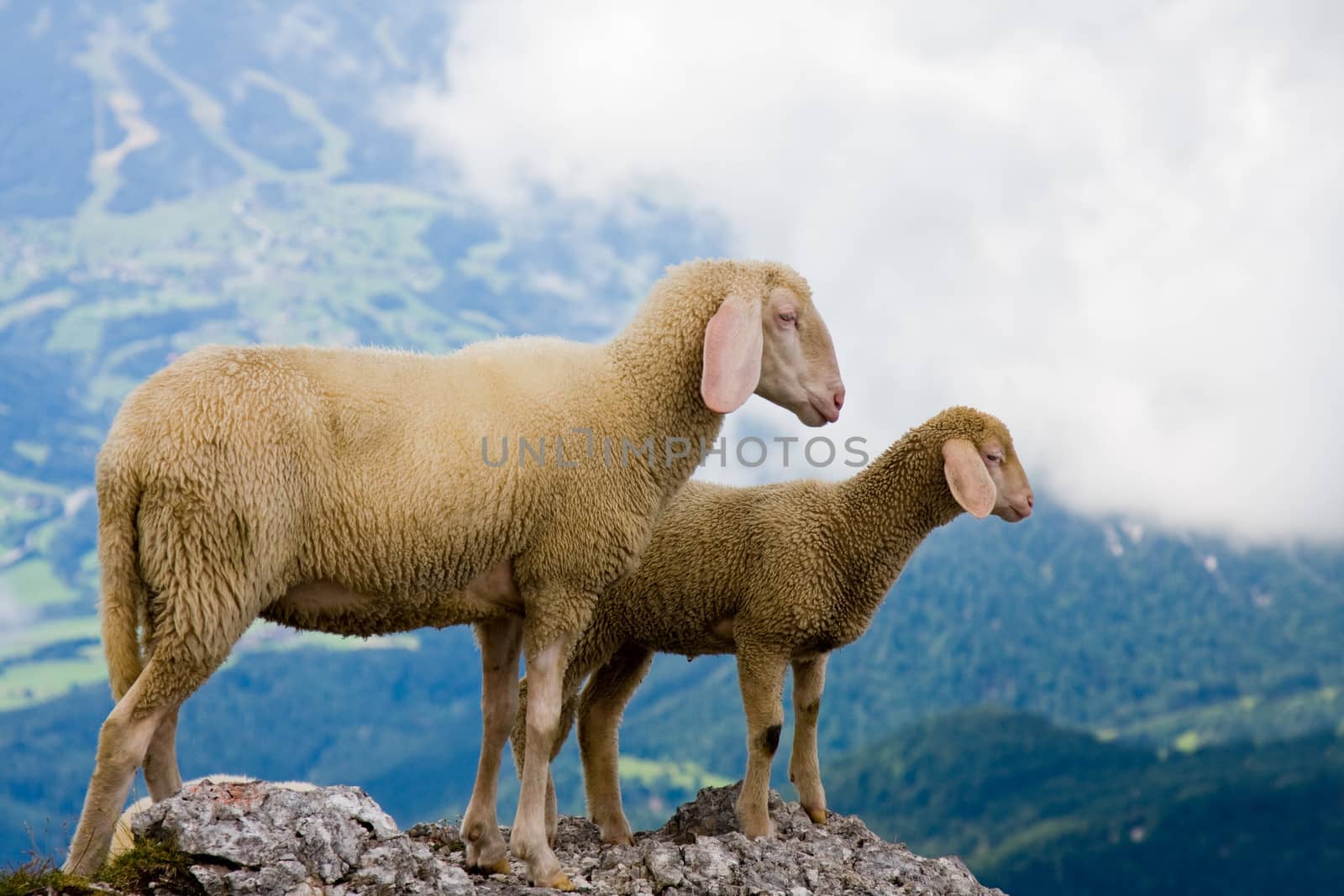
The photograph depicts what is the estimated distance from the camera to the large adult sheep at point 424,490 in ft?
23.1

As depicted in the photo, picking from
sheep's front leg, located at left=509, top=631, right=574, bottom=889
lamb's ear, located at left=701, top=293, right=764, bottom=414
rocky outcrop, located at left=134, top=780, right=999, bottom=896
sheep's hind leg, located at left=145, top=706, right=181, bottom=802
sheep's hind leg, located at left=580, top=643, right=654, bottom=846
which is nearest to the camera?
rocky outcrop, located at left=134, top=780, right=999, bottom=896

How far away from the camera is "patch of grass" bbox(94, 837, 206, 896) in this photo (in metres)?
6.99

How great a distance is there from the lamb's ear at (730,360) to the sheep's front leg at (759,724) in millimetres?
2432

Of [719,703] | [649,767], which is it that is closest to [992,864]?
[649,767]

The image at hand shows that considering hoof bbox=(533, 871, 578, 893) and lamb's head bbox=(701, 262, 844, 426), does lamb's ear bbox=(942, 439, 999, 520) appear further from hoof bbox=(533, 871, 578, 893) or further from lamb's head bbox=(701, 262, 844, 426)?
hoof bbox=(533, 871, 578, 893)

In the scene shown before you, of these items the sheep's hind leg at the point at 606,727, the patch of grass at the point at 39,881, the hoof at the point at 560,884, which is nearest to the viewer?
the patch of grass at the point at 39,881

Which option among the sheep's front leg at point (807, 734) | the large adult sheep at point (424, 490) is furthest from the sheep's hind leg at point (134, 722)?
the sheep's front leg at point (807, 734)

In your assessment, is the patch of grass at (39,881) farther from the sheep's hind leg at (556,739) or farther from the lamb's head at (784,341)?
the lamb's head at (784,341)

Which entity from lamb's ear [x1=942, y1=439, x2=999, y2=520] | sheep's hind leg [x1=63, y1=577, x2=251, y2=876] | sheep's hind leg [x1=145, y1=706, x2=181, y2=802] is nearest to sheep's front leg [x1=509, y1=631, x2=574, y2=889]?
sheep's hind leg [x1=63, y1=577, x2=251, y2=876]

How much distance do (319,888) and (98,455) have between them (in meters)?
2.67

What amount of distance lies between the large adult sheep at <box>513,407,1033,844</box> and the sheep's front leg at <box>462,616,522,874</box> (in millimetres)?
993

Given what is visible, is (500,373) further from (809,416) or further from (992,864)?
(992,864)

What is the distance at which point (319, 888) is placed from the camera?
7293mm

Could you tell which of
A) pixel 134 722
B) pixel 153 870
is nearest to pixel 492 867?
pixel 153 870
